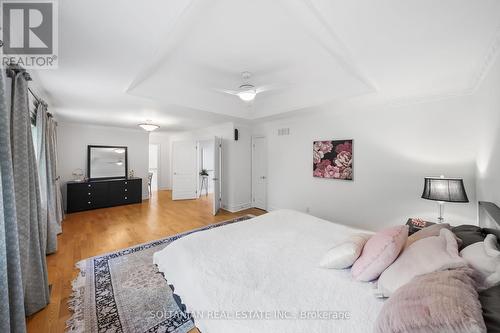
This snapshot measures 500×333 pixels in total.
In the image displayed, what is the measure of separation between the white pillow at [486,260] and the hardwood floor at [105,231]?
2953 mm

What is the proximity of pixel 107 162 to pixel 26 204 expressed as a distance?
4.76m

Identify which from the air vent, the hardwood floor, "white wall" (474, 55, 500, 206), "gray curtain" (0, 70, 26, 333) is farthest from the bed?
the air vent

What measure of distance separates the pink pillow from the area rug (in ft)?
4.39

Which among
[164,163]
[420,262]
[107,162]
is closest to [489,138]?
[420,262]

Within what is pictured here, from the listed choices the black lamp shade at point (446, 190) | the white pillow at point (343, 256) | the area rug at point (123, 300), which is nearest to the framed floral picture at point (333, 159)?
the black lamp shade at point (446, 190)

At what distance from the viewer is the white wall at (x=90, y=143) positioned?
17.3 ft

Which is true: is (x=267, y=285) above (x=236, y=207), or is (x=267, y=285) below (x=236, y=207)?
above

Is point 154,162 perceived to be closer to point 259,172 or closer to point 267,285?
point 259,172

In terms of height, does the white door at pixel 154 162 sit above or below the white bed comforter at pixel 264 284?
above

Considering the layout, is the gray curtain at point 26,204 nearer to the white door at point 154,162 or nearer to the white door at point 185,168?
the white door at point 185,168

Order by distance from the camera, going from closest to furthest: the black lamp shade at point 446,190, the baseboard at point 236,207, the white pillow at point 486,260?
1. the white pillow at point 486,260
2. the black lamp shade at point 446,190
3. the baseboard at point 236,207

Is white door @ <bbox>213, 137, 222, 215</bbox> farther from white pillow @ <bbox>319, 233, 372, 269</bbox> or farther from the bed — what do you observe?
white pillow @ <bbox>319, 233, 372, 269</bbox>

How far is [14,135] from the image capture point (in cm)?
172

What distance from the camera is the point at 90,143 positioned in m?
5.64
